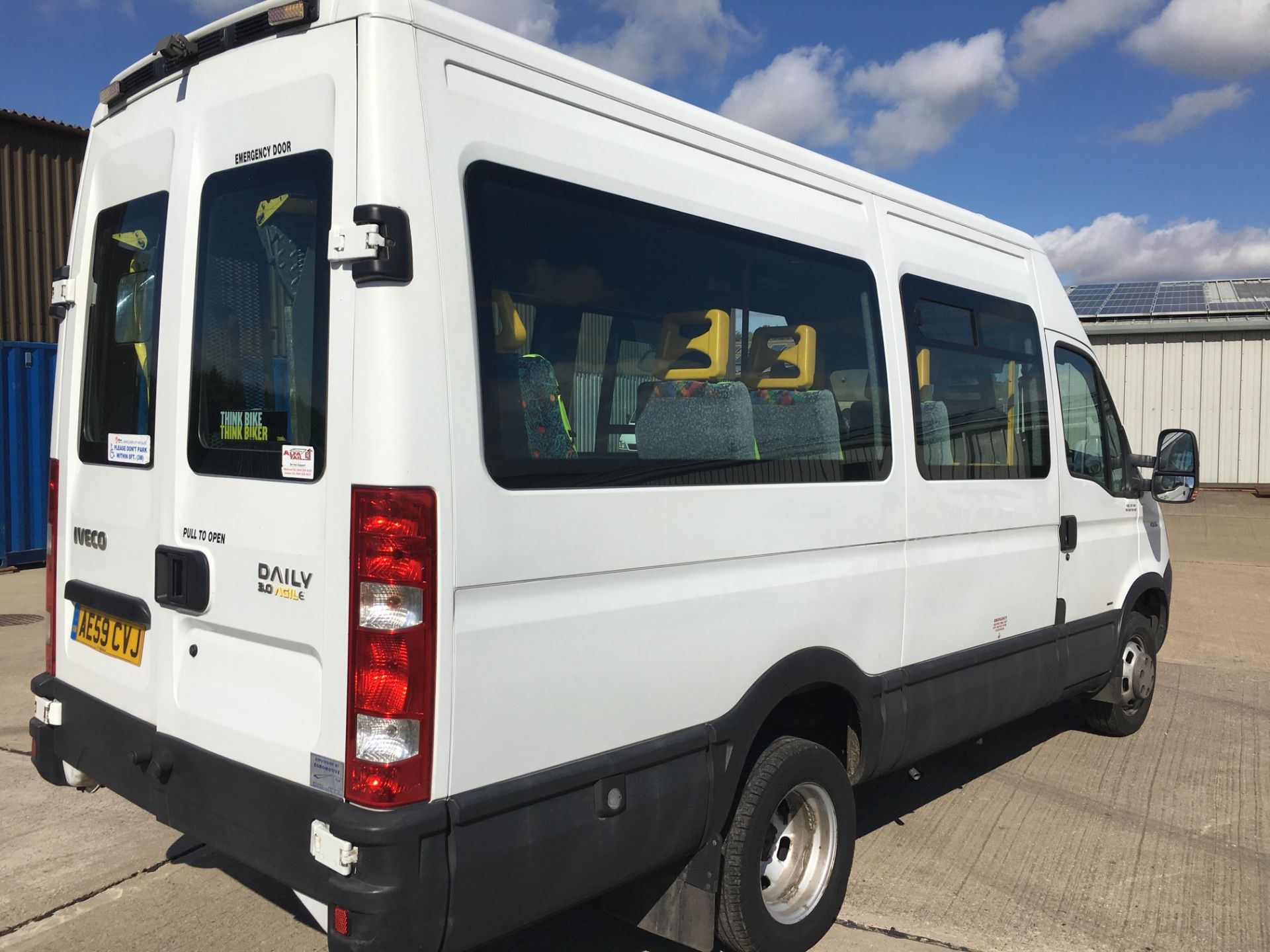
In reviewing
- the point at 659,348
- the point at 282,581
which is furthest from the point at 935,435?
the point at 282,581

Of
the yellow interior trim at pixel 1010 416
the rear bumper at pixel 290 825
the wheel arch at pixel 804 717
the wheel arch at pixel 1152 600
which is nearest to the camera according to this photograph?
the rear bumper at pixel 290 825

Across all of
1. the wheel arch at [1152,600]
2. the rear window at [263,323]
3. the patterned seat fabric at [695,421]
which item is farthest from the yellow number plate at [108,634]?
the wheel arch at [1152,600]

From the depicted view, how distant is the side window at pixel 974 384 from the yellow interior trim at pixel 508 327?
1.95 meters

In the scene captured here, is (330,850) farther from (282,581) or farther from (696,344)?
(696,344)

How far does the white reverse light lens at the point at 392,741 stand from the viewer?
2393mm

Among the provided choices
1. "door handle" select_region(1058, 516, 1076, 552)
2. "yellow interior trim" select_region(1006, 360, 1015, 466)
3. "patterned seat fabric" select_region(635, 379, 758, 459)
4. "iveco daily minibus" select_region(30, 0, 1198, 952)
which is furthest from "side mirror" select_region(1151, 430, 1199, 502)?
"patterned seat fabric" select_region(635, 379, 758, 459)

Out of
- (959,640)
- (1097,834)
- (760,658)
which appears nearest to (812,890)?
(760,658)

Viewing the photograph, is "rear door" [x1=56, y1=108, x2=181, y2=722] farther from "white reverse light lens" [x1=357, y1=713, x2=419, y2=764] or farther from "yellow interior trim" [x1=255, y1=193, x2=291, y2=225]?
"white reverse light lens" [x1=357, y1=713, x2=419, y2=764]

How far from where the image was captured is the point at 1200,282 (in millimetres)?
21453

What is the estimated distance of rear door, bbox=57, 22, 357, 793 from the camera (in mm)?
2520

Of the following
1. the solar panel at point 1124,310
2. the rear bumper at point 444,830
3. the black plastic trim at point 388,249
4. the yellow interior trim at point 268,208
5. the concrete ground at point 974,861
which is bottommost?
the concrete ground at point 974,861

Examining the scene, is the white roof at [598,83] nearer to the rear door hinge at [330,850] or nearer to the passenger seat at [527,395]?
the passenger seat at [527,395]

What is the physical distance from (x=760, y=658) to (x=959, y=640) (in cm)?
136

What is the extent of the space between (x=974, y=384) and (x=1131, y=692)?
8.29 feet
